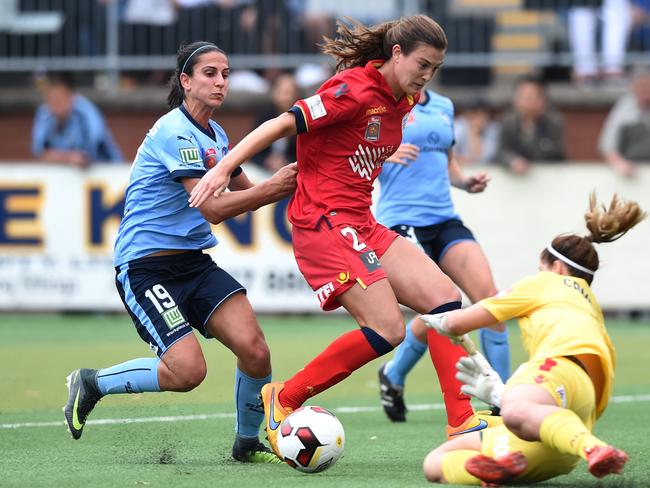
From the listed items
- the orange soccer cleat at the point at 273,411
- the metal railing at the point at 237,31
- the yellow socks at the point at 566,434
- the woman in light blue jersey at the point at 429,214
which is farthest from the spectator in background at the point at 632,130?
the yellow socks at the point at 566,434

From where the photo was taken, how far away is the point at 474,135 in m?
16.7

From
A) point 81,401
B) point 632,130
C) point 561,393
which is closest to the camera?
point 561,393

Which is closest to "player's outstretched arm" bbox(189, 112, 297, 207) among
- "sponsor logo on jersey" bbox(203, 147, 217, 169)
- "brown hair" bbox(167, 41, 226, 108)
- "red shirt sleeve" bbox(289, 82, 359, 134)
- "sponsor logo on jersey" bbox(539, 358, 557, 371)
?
"red shirt sleeve" bbox(289, 82, 359, 134)

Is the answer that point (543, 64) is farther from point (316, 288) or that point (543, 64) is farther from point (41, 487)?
point (41, 487)

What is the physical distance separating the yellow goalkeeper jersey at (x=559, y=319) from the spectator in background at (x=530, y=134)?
29.6 feet

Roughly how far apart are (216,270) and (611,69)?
443 inches

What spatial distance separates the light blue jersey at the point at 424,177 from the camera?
898 centimetres

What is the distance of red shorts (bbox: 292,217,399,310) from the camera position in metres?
6.62

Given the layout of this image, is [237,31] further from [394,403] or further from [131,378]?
[131,378]

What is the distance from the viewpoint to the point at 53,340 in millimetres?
13250

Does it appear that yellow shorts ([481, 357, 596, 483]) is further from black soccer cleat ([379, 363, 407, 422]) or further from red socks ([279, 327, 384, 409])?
black soccer cleat ([379, 363, 407, 422])

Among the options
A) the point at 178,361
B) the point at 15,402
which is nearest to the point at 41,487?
the point at 178,361

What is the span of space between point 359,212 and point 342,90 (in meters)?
0.68

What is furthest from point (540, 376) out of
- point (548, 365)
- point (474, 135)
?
point (474, 135)
